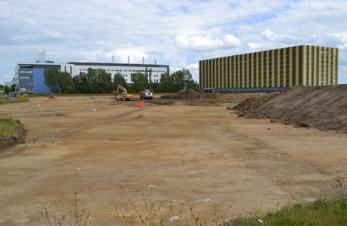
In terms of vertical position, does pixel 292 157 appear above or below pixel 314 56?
below

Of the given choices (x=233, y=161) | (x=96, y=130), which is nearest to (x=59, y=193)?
(x=233, y=161)

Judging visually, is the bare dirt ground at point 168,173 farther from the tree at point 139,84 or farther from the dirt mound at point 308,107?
the tree at point 139,84

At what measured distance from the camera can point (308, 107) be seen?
31.2 metres

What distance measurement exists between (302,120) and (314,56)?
5495 centimetres

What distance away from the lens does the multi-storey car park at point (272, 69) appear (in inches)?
3093

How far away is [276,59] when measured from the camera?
87.4 meters

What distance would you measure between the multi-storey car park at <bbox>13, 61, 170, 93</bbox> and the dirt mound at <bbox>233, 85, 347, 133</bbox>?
125 m

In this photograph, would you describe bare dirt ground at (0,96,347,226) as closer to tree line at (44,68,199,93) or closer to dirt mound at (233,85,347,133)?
dirt mound at (233,85,347,133)

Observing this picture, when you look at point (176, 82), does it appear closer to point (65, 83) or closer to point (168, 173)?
point (65, 83)

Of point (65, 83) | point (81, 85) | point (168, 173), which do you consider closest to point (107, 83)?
point (81, 85)

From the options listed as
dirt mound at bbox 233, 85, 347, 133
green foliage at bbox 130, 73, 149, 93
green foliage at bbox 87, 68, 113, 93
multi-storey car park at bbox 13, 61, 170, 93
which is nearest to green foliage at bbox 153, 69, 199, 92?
green foliage at bbox 130, 73, 149, 93

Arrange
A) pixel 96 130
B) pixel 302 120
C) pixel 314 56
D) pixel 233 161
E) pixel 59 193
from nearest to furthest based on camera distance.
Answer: pixel 59 193, pixel 233 161, pixel 96 130, pixel 302 120, pixel 314 56

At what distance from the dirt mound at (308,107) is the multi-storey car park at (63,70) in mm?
124926

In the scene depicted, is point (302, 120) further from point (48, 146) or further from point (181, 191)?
point (181, 191)
